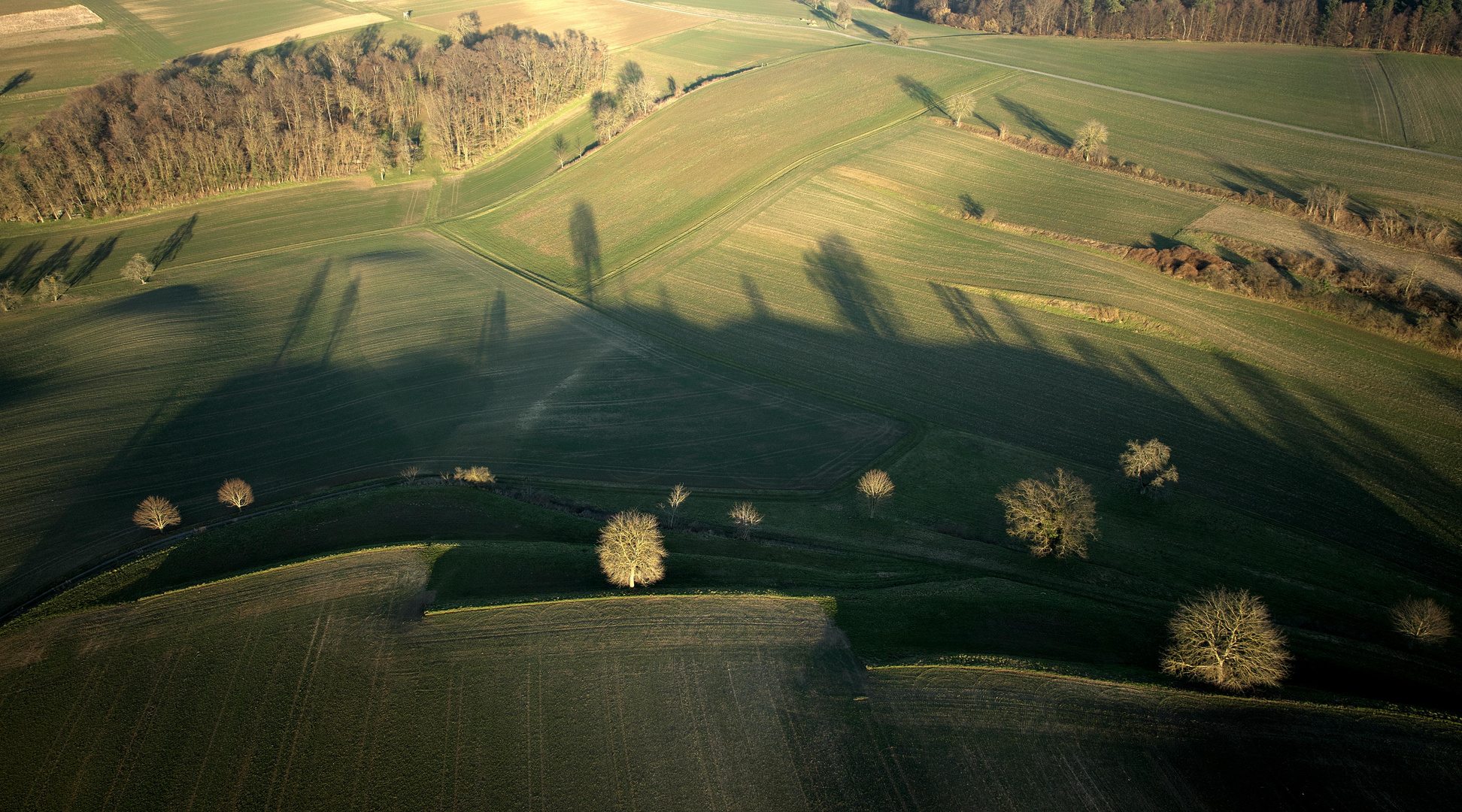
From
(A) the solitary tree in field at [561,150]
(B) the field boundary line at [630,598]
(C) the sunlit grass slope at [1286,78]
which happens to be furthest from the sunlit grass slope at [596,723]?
(C) the sunlit grass slope at [1286,78]

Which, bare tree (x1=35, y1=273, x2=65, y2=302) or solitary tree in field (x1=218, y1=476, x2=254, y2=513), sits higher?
bare tree (x1=35, y1=273, x2=65, y2=302)

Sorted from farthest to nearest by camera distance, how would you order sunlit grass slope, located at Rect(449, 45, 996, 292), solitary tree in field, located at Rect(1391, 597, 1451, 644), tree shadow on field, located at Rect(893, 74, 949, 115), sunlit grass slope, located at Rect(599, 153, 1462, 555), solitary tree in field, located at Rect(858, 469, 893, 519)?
tree shadow on field, located at Rect(893, 74, 949, 115) → sunlit grass slope, located at Rect(449, 45, 996, 292) → sunlit grass slope, located at Rect(599, 153, 1462, 555) → solitary tree in field, located at Rect(858, 469, 893, 519) → solitary tree in field, located at Rect(1391, 597, 1451, 644)

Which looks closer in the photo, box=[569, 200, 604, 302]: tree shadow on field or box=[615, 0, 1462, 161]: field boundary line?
box=[569, 200, 604, 302]: tree shadow on field

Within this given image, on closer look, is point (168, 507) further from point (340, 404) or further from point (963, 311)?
point (963, 311)

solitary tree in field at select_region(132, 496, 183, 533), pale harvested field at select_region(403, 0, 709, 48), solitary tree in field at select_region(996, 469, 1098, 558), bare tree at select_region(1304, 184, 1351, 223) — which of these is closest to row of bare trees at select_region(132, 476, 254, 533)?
solitary tree in field at select_region(132, 496, 183, 533)

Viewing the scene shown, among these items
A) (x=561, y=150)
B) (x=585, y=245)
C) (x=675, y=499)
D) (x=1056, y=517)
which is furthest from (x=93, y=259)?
(x=1056, y=517)

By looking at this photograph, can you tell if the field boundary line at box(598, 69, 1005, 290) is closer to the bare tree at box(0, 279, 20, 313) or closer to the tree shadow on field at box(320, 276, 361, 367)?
the tree shadow on field at box(320, 276, 361, 367)

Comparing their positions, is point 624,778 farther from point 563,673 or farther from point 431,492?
point 431,492

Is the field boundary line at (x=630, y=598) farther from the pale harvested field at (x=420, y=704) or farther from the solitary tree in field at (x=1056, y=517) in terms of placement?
the solitary tree in field at (x=1056, y=517)
